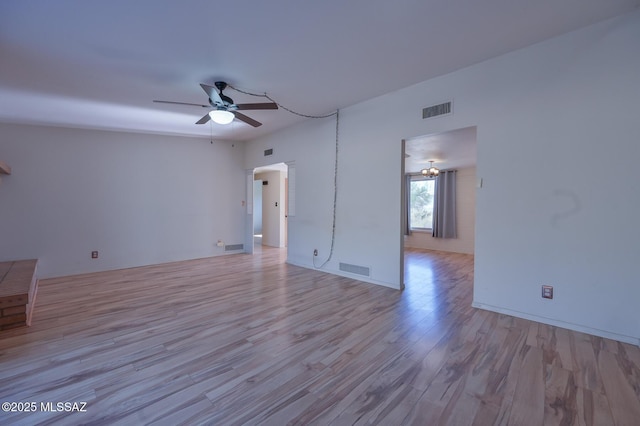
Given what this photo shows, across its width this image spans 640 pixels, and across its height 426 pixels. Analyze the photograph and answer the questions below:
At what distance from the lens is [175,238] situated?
5992 mm

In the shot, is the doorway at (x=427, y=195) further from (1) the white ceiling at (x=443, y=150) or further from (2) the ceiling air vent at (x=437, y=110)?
(2) the ceiling air vent at (x=437, y=110)

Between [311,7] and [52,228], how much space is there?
18.7 feet

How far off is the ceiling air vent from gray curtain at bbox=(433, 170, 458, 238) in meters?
4.96

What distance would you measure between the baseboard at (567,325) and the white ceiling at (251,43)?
2806mm

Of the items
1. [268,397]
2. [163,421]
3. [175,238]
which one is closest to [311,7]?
[268,397]

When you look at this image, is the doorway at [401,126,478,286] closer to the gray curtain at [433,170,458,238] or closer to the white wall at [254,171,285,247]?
the gray curtain at [433,170,458,238]

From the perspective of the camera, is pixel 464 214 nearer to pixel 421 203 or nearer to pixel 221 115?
pixel 421 203

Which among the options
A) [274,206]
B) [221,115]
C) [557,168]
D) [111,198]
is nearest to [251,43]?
[221,115]

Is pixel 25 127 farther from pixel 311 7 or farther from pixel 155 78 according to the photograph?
pixel 311 7

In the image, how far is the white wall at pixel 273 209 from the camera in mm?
7887

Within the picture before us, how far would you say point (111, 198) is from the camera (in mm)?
5281

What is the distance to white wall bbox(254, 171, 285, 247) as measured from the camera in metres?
7.89

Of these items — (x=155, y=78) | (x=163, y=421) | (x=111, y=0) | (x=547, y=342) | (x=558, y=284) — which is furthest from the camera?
(x=155, y=78)

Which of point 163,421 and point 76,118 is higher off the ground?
point 76,118
